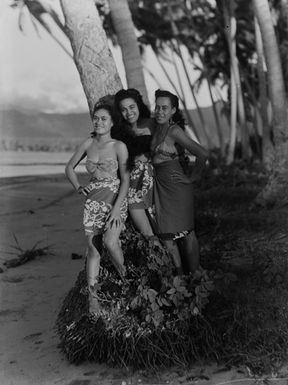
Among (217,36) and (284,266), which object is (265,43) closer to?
(284,266)

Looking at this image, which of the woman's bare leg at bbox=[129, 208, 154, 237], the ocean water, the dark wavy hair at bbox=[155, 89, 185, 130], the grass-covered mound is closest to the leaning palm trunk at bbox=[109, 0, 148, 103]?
the dark wavy hair at bbox=[155, 89, 185, 130]

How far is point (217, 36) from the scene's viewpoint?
25.8 m

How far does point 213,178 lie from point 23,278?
375 inches

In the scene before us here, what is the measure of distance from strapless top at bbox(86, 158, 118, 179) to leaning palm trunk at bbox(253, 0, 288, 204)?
199 inches

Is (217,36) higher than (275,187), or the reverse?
(217,36)

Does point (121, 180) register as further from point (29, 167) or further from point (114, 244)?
point (29, 167)

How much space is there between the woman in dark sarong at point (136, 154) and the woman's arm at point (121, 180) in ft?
0.34

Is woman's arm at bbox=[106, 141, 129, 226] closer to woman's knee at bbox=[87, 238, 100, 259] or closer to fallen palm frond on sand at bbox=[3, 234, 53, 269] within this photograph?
woman's knee at bbox=[87, 238, 100, 259]

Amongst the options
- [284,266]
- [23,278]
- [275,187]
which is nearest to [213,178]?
[275,187]

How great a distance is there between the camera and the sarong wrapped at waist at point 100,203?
14.4ft

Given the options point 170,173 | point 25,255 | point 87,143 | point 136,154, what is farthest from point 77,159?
point 25,255

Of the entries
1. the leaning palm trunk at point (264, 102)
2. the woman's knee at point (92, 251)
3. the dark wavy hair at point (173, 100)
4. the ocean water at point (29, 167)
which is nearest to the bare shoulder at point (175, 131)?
the dark wavy hair at point (173, 100)

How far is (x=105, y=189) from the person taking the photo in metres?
4.39

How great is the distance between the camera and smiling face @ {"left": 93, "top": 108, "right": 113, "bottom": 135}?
14.4ft
